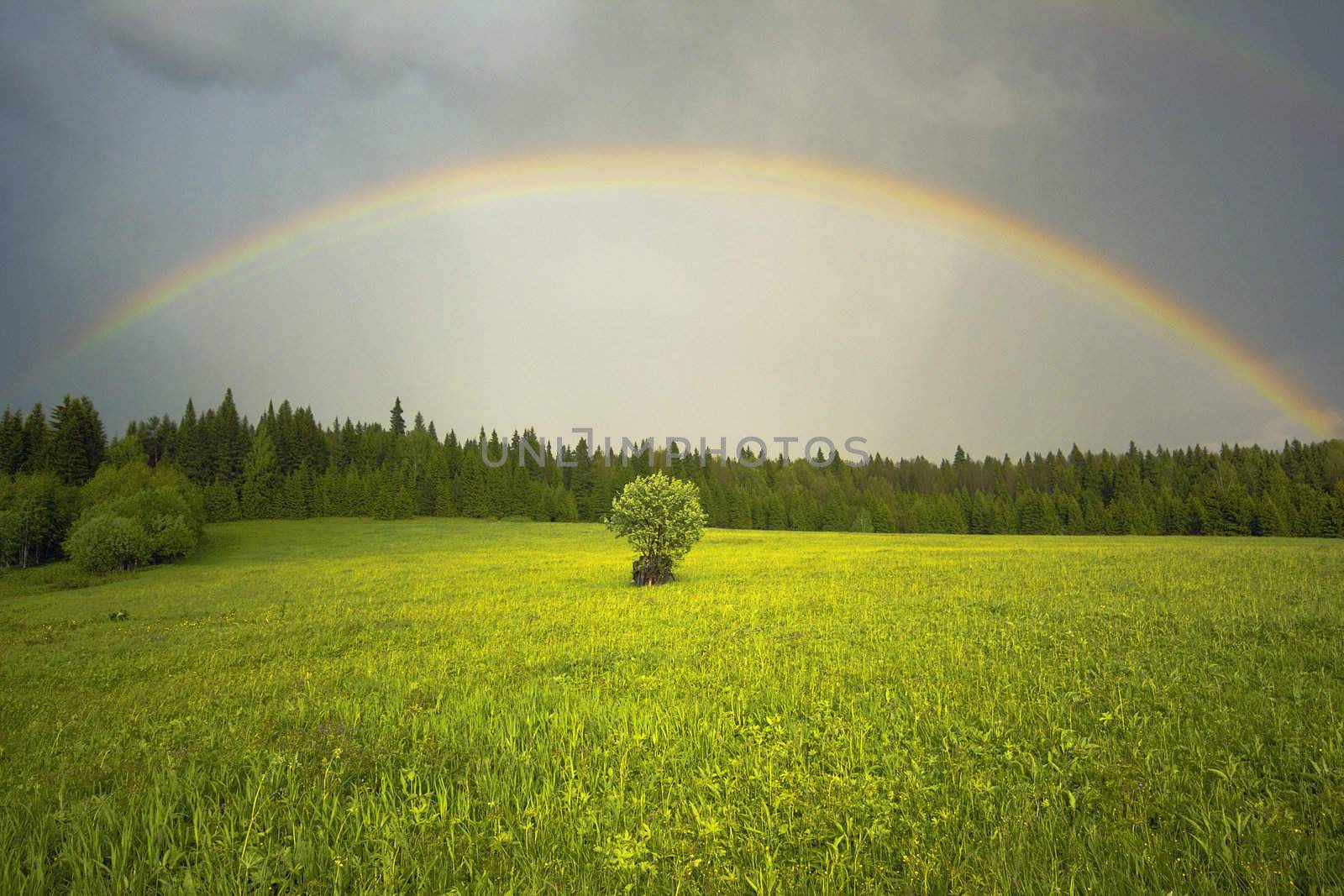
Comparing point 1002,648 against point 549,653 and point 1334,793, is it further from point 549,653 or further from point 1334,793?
point 549,653

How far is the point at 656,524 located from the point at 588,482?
90.3 metres

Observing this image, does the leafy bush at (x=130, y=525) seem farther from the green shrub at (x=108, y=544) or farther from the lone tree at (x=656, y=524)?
the lone tree at (x=656, y=524)

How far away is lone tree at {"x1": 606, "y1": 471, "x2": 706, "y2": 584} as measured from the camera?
29.6m

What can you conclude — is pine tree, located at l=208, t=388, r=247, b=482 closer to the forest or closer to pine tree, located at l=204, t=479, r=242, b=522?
the forest

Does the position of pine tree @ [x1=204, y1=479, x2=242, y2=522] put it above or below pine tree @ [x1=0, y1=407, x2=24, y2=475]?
below

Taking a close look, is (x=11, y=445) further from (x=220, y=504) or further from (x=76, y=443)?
(x=220, y=504)

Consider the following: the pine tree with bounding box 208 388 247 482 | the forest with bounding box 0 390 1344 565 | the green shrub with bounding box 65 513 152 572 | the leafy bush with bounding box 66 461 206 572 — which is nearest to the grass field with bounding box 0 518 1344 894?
the green shrub with bounding box 65 513 152 572

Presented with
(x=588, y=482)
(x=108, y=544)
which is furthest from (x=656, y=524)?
(x=588, y=482)

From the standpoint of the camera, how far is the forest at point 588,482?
8762 cm

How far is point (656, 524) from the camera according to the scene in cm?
2973

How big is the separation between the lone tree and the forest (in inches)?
2834

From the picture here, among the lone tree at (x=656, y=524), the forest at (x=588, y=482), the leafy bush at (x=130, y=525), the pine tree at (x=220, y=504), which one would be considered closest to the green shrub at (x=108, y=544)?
the leafy bush at (x=130, y=525)

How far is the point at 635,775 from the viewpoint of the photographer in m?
7.22

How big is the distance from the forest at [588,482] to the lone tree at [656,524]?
71984 mm
